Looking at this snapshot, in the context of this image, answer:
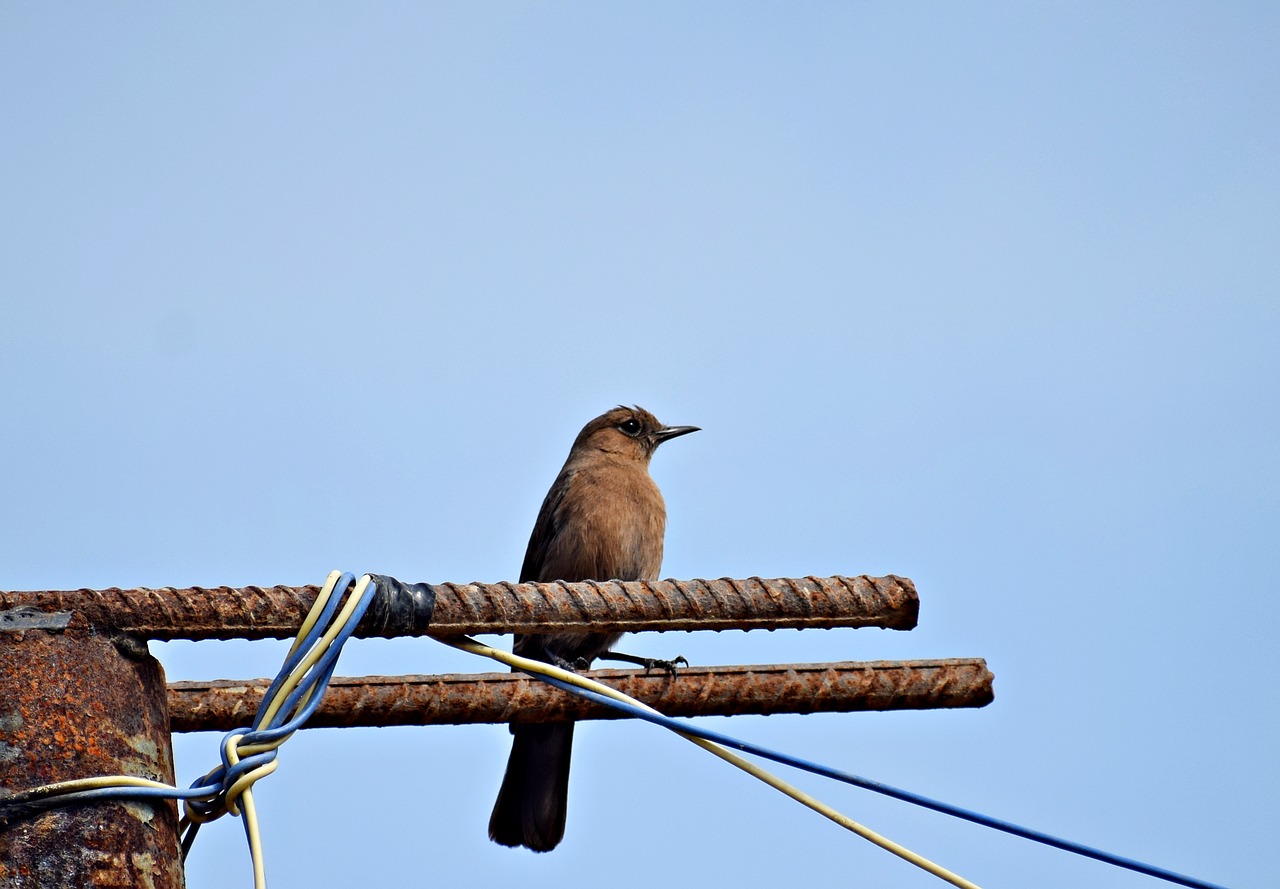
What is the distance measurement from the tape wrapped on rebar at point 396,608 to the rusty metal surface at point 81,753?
0.43 metres

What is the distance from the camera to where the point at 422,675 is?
371 cm

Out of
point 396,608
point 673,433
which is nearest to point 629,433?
point 673,433

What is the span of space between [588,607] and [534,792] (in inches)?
162

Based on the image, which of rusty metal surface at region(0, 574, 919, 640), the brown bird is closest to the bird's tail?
the brown bird

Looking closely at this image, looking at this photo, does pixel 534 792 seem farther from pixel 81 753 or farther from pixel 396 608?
pixel 81 753

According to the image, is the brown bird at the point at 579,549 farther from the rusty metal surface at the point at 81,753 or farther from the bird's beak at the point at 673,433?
the rusty metal surface at the point at 81,753

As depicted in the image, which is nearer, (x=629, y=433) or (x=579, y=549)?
(x=579, y=549)

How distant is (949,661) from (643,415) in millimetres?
6049

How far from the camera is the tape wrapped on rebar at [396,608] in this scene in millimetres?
3207

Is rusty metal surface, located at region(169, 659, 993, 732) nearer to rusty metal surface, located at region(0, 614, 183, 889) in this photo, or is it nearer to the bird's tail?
rusty metal surface, located at region(0, 614, 183, 889)

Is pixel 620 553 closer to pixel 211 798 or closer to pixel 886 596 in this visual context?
pixel 886 596

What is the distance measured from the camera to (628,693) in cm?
387

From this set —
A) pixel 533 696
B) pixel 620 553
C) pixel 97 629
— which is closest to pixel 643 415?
pixel 620 553

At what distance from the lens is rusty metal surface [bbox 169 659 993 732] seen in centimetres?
362
